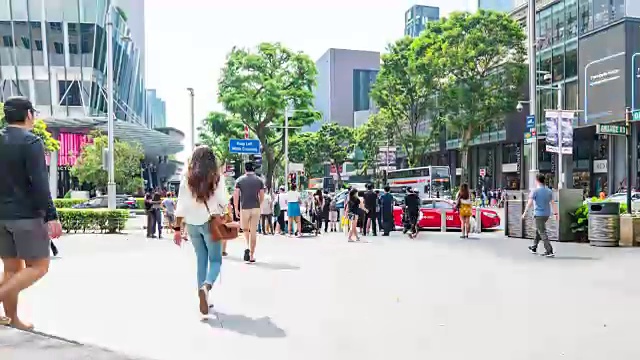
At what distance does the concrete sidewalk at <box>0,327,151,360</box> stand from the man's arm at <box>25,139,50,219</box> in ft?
4.75

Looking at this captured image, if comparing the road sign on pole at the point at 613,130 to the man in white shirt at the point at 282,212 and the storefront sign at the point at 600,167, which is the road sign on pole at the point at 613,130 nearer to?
the man in white shirt at the point at 282,212

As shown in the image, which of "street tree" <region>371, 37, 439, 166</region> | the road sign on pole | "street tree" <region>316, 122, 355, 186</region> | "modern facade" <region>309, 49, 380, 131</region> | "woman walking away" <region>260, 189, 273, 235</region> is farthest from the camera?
"modern facade" <region>309, 49, 380, 131</region>

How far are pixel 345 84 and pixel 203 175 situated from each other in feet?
397

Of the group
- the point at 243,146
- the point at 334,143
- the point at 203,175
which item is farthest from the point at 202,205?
the point at 334,143

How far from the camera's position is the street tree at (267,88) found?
135ft

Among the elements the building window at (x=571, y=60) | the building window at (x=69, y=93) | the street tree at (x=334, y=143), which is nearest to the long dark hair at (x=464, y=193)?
the building window at (x=571, y=60)

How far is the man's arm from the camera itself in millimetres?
4613

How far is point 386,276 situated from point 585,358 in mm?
4474

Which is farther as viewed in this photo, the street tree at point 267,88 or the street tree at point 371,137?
the street tree at point 371,137

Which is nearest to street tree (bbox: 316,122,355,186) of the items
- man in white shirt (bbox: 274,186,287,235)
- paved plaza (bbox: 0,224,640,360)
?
man in white shirt (bbox: 274,186,287,235)

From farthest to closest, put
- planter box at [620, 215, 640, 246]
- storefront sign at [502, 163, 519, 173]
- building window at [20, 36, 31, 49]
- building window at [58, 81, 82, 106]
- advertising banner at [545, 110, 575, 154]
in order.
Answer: building window at [58, 81, 82, 106] < building window at [20, 36, 31, 49] < storefront sign at [502, 163, 519, 173] < advertising banner at [545, 110, 575, 154] < planter box at [620, 215, 640, 246]

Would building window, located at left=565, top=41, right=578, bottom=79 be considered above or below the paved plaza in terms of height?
above

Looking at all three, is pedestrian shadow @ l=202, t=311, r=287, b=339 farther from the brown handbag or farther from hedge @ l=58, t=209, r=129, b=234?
hedge @ l=58, t=209, r=129, b=234

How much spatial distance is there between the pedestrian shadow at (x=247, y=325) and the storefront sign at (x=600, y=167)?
41.1 metres
